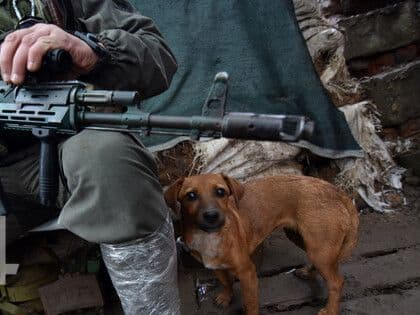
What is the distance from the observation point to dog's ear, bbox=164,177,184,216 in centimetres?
225

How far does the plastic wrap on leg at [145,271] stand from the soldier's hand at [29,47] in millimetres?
621

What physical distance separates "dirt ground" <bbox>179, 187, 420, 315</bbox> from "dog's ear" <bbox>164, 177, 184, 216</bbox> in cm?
60

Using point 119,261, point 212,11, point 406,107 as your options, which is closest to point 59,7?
point 119,261

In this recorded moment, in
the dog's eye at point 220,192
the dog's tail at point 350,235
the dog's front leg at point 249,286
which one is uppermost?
the dog's eye at point 220,192

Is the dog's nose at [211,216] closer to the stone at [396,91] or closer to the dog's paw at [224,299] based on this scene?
the dog's paw at [224,299]

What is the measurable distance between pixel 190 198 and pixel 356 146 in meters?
1.54

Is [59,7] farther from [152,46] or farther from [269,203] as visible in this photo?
[269,203]

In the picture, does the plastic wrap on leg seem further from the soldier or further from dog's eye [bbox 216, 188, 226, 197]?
dog's eye [bbox 216, 188, 226, 197]

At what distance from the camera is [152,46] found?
191 centimetres

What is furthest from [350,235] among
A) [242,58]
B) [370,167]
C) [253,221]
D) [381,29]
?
[381,29]

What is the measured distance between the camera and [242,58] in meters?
3.12

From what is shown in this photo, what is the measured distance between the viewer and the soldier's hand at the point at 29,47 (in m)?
1.44

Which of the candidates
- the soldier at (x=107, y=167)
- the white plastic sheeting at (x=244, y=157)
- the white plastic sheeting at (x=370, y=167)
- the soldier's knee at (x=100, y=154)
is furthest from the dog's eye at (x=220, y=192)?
the white plastic sheeting at (x=370, y=167)

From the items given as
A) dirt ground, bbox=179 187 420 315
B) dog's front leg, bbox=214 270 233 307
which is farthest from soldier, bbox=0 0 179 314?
dirt ground, bbox=179 187 420 315
